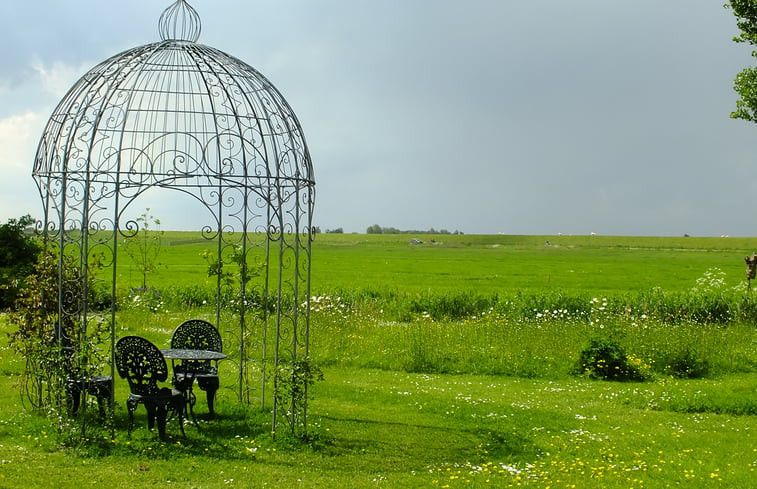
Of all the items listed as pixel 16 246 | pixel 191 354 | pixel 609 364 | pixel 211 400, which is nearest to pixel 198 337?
pixel 191 354

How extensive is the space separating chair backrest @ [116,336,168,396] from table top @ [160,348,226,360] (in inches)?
34.3

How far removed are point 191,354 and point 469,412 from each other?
3.98 meters

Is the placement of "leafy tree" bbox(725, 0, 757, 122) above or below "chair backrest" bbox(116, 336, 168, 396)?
above

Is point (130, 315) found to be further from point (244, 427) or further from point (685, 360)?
point (685, 360)

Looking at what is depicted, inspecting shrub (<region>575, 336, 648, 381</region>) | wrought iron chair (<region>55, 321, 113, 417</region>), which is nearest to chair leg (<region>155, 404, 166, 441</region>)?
wrought iron chair (<region>55, 321, 113, 417</region>)

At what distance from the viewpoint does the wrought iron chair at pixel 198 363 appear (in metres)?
9.80

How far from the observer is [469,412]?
10859 mm

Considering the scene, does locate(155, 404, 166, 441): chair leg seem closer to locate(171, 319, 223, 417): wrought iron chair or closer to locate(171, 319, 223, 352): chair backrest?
locate(171, 319, 223, 417): wrought iron chair

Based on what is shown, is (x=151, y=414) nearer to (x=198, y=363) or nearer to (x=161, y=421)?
(x=161, y=421)

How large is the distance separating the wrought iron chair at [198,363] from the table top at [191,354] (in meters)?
0.14

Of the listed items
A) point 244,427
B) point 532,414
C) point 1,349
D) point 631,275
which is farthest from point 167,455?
point 631,275

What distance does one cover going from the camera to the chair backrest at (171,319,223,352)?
10875 millimetres

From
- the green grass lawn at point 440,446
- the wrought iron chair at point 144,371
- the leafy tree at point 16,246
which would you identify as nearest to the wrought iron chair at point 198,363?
the green grass lawn at point 440,446

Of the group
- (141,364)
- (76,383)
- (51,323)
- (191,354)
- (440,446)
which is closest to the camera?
(141,364)
